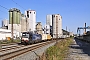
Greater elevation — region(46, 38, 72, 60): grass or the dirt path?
region(46, 38, 72, 60): grass

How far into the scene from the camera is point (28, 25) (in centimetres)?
10631

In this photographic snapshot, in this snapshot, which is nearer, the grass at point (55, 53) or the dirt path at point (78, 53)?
the grass at point (55, 53)

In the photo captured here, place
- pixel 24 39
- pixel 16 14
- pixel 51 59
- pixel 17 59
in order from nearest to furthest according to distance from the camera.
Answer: pixel 51 59 < pixel 17 59 < pixel 24 39 < pixel 16 14

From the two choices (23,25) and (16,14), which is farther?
(23,25)

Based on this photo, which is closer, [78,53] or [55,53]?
[55,53]

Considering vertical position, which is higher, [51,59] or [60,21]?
[60,21]

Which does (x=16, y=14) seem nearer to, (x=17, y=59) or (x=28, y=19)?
(x=28, y=19)

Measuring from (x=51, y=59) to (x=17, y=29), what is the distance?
99.7m

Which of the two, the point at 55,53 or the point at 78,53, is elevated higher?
the point at 55,53

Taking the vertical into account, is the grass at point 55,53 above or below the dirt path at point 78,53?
above

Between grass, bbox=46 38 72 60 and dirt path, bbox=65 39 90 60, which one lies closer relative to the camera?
grass, bbox=46 38 72 60

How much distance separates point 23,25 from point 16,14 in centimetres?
5168

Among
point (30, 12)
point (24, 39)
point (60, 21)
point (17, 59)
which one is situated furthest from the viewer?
point (60, 21)

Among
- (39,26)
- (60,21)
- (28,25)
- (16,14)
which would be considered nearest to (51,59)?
(16,14)
